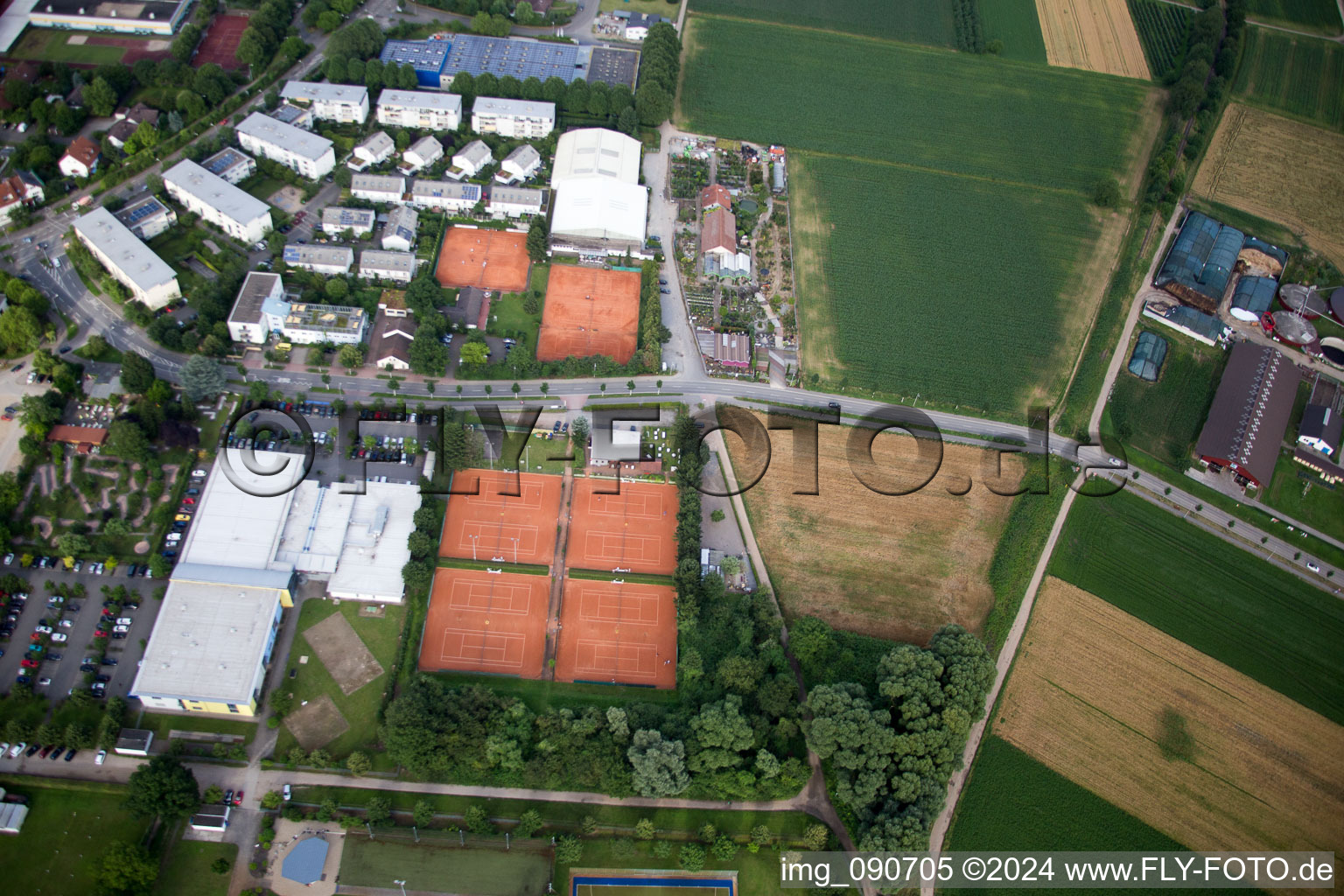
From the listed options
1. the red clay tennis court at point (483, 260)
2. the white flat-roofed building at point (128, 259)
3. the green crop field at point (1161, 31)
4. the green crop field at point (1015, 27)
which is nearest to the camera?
the white flat-roofed building at point (128, 259)

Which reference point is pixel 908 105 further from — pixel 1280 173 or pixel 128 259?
pixel 128 259

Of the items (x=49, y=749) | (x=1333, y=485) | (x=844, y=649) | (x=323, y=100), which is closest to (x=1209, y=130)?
(x=1333, y=485)

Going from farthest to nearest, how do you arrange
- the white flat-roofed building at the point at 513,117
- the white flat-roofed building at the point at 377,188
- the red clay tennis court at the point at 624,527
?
1. the white flat-roofed building at the point at 513,117
2. the white flat-roofed building at the point at 377,188
3. the red clay tennis court at the point at 624,527

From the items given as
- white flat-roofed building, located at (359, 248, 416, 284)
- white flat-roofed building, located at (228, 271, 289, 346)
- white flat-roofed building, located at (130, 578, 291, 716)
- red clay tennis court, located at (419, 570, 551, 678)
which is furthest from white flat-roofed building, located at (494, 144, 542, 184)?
white flat-roofed building, located at (130, 578, 291, 716)

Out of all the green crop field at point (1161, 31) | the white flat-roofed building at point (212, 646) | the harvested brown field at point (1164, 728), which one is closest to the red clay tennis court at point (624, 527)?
the white flat-roofed building at point (212, 646)

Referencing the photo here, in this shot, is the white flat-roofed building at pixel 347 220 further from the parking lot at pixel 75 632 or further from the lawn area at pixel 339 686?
the lawn area at pixel 339 686

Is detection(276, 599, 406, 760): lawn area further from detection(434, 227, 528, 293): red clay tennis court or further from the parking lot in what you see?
detection(434, 227, 528, 293): red clay tennis court
